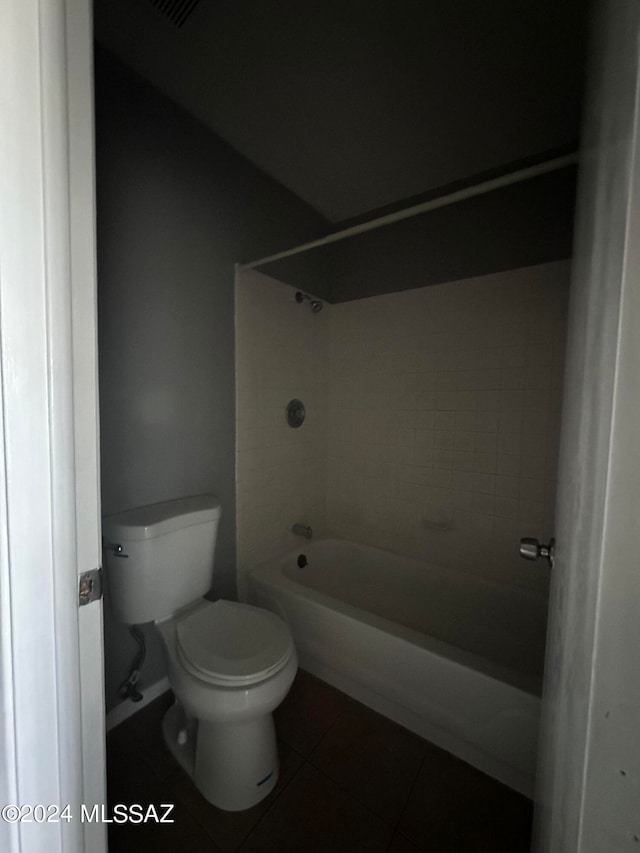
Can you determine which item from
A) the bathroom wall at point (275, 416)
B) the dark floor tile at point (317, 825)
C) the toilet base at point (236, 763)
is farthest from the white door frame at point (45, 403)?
the bathroom wall at point (275, 416)

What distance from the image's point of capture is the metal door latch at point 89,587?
529 mm

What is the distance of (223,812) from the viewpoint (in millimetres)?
1021

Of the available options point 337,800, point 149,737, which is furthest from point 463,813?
point 149,737

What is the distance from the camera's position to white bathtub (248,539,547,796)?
108cm

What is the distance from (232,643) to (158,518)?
50 cm

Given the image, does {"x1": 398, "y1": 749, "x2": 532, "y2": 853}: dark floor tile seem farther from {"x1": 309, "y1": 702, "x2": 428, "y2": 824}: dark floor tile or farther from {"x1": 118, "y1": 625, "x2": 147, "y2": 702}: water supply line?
{"x1": 118, "y1": 625, "x2": 147, "y2": 702}: water supply line

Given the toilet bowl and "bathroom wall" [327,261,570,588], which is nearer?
the toilet bowl

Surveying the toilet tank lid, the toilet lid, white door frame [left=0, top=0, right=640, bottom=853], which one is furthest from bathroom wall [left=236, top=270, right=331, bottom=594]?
white door frame [left=0, top=0, right=640, bottom=853]

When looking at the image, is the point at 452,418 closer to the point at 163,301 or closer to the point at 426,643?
the point at 426,643

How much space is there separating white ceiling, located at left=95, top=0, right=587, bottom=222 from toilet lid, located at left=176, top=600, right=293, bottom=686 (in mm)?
1982

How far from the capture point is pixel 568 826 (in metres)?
0.35

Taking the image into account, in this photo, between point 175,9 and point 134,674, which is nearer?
point 175,9

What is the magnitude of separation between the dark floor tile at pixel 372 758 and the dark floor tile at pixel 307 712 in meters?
0.04

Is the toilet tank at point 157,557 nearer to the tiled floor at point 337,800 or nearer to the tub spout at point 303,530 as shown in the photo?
the tiled floor at point 337,800
